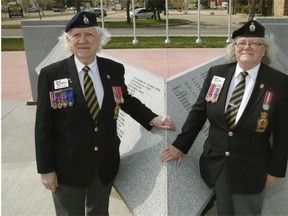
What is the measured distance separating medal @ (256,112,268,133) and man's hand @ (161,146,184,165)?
25.4 inches

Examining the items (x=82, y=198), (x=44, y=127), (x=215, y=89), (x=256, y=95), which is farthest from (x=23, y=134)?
(x=256, y=95)

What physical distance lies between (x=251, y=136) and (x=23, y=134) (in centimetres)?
411

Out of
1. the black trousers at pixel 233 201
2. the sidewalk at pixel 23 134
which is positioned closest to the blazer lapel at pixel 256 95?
the black trousers at pixel 233 201

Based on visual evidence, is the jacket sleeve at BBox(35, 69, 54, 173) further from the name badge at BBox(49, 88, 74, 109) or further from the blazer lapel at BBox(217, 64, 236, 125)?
the blazer lapel at BBox(217, 64, 236, 125)

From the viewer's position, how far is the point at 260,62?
2277 millimetres

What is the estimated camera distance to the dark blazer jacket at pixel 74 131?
89.7 inches

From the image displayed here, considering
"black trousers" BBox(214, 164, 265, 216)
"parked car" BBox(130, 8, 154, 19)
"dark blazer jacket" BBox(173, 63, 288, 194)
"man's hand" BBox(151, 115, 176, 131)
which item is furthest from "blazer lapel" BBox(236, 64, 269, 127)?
"parked car" BBox(130, 8, 154, 19)

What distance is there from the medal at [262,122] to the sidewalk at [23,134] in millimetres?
1690

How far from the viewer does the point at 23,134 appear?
5449 millimetres

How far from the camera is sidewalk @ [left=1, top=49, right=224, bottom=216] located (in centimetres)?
350

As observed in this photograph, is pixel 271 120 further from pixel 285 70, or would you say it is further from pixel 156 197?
pixel 285 70

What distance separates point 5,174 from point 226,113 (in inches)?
116

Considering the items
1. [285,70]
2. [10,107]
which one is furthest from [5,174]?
[285,70]

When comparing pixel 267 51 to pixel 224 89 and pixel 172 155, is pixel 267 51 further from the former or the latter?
pixel 172 155
